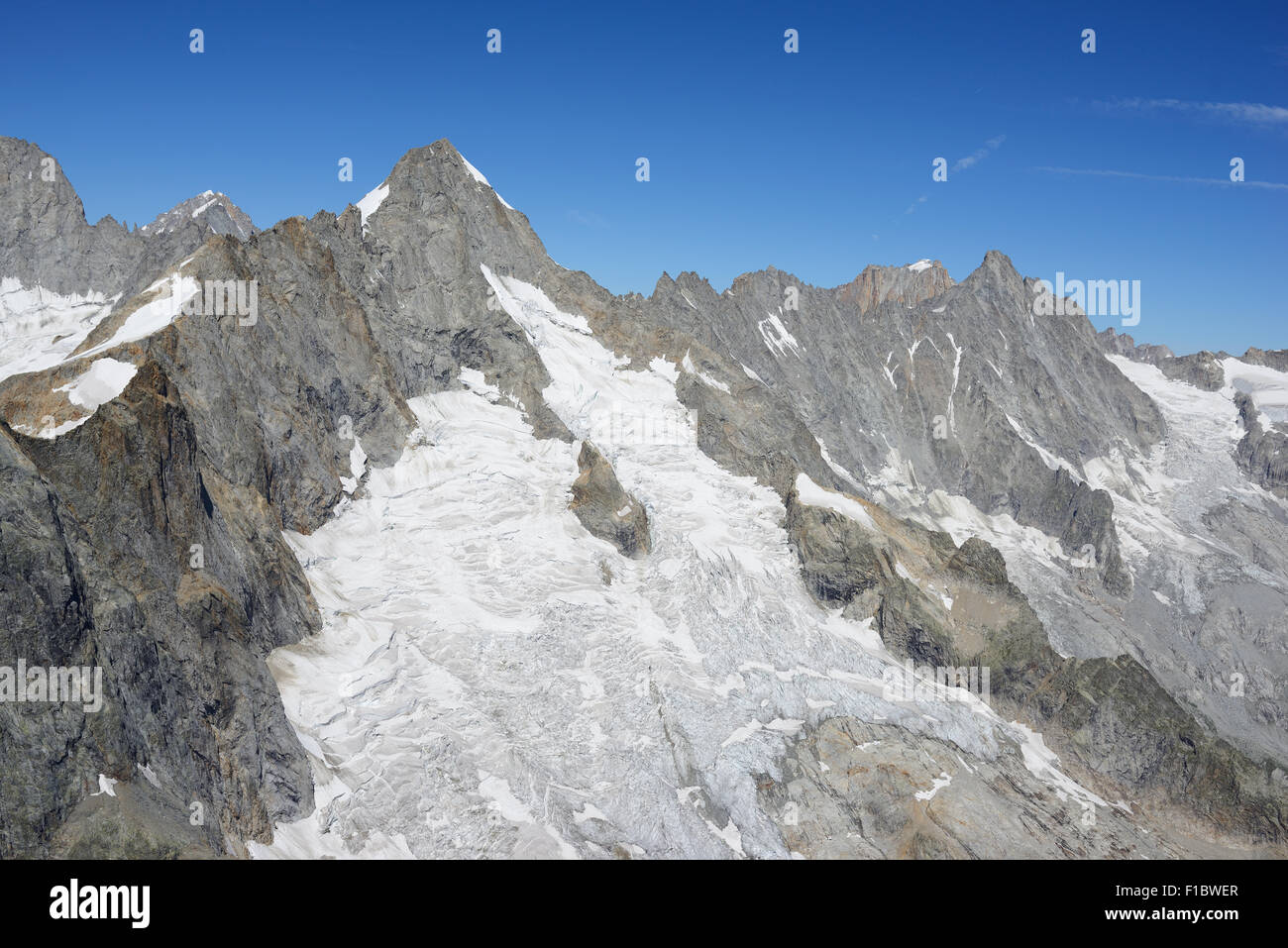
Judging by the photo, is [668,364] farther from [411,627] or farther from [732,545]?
[411,627]

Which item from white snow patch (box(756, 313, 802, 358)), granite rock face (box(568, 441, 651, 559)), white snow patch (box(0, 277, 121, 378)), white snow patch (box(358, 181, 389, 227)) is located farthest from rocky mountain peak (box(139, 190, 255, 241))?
granite rock face (box(568, 441, 651, 559))

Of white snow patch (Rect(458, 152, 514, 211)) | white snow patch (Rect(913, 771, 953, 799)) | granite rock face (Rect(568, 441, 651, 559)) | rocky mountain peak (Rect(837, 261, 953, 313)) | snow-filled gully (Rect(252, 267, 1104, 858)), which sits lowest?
white snow patch (Rect(913, 771, 953, 799))

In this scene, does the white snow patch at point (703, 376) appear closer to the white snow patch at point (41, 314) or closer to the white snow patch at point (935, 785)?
the white snow patch at point (935, 785)

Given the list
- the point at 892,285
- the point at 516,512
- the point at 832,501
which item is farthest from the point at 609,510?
the point at 892,285

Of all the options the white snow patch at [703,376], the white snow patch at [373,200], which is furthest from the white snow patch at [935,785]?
the white snow patch at [373,200]

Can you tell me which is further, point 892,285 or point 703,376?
point 892,285

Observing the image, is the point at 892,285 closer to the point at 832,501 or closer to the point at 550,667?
the point at 832,501

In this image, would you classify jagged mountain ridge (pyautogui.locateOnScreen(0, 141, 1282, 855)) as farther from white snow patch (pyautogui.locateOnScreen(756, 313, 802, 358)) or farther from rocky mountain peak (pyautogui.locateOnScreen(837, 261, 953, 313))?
rocky mountain peak (pyautogui.locateOnScreen(837, 261, 953, 313))

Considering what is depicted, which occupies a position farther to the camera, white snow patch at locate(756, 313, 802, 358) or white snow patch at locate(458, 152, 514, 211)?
white snow patch at locate(756, 313, 802, 358)
